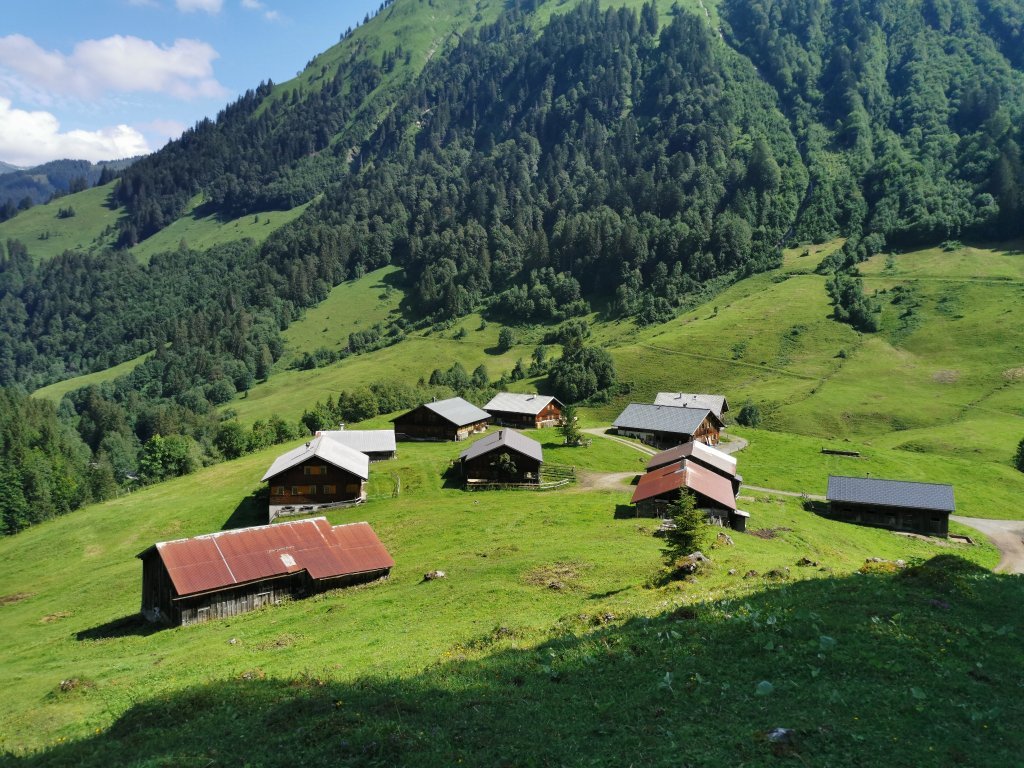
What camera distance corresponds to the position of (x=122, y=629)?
44750mm

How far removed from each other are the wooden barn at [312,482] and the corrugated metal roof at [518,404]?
46800mm

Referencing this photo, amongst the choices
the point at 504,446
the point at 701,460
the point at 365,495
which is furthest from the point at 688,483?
the point at 365,495

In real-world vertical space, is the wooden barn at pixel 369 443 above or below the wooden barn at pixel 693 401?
above

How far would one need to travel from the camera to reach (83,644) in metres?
41.0

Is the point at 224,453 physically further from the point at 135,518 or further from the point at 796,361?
the point at 796,361

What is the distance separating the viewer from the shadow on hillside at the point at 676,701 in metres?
15.8

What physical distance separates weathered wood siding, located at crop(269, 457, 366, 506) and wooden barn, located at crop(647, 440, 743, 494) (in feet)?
126

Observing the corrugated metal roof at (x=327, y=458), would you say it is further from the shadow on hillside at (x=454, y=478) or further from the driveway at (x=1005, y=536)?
the driveway at (x=1005, y=536)

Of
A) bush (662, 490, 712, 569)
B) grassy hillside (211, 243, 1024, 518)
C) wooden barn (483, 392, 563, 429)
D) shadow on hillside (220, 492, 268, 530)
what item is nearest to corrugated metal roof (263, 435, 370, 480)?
shadow on hillside (220, 492, 268, 530)

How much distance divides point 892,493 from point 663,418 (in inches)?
1615

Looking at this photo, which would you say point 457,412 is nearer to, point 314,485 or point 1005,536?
point 314,485

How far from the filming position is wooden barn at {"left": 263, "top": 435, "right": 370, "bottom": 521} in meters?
74.6

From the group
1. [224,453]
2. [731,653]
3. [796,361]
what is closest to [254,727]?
[731,653]

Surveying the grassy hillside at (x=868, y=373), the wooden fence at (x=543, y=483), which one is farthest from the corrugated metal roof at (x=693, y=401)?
the wooden fence at (x=543, y=483)
